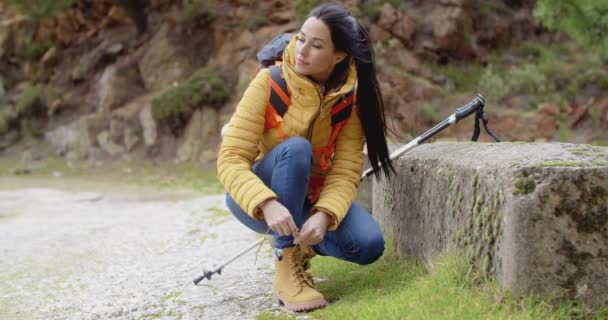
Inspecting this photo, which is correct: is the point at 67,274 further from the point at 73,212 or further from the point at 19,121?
the point at 19,121

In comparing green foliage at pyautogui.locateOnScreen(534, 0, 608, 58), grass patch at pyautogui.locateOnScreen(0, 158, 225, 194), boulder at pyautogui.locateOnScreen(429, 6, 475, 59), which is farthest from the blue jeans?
boulder at pyautogui.locateOnScreen(429, 6, 475, 59)

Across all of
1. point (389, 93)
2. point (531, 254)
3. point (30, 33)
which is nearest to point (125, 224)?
point (531, 254)

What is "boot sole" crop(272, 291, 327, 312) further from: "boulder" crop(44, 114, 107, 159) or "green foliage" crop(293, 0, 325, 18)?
"boulder" crop(44, 114, 107, 159)

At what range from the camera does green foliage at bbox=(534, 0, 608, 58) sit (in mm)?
6484

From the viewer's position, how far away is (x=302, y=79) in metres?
2.62

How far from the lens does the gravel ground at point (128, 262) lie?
302cm

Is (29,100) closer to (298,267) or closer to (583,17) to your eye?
(583,17)

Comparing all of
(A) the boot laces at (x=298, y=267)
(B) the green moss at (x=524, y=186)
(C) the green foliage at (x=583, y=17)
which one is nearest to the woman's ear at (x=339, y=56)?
(A) the boot laces at (x=298, y=267)

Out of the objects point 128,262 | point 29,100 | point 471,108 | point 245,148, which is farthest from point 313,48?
point 29,100

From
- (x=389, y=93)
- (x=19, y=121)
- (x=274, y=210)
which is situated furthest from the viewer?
(x=19, y=121)

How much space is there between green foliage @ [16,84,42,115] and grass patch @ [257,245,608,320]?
481 inches

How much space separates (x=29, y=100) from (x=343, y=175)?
1246cm

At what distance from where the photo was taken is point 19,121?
45.0 feet

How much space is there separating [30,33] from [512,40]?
10852 mm
